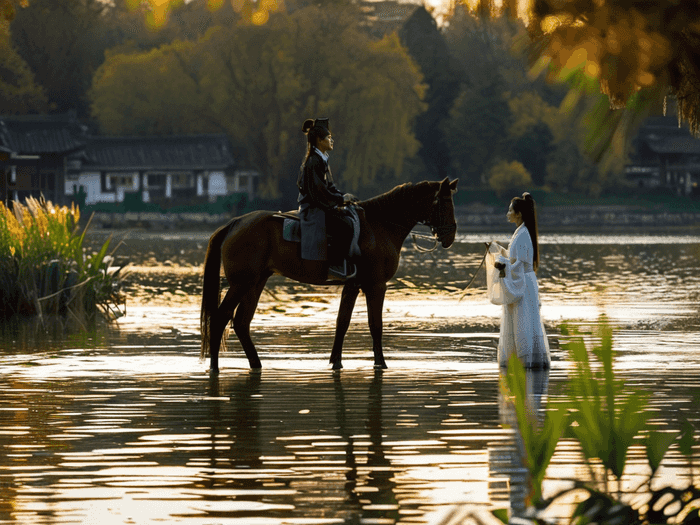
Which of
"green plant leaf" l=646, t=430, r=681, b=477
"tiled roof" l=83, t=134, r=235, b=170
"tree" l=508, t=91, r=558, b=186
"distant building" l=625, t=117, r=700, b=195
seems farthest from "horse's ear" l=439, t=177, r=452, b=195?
"distant building" l=625, t=117, r=700, b=195

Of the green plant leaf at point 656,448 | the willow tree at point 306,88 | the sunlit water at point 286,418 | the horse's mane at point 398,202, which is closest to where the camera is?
the green plant leaf at point 656,448

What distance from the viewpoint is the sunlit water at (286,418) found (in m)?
6.21

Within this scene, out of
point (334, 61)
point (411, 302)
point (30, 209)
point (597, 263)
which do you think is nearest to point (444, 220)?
point (30, 209)

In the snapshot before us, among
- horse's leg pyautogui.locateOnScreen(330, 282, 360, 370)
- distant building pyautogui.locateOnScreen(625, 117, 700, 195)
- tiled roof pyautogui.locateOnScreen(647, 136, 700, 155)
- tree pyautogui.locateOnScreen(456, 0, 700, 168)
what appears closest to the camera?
tree pyautogui.locateOnScreen(456, 0, 700, 168)

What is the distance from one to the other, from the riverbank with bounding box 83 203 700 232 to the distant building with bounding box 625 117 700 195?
25.5 ft

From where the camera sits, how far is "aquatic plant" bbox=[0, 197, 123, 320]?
16578mm

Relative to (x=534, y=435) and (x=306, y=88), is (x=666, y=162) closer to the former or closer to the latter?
(x=306, y=88)

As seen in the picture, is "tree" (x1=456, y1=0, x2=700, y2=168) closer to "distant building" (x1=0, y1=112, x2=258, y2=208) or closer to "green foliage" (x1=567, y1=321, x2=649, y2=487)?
"green foliage" (x1=567, y1=321, x2=649, y2=487)

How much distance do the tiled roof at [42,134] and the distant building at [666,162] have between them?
37174mm

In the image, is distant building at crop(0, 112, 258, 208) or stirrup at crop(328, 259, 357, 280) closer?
stirrup at crop(328, 259, 357, 280)

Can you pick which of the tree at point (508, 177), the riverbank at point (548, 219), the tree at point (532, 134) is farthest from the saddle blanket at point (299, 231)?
the tree at point (532, 134)

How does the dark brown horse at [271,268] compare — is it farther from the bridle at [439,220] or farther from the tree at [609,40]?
the tree at [609,40]

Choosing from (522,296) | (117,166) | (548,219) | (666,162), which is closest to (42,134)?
(117,166)

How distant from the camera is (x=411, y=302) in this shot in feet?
69.6
